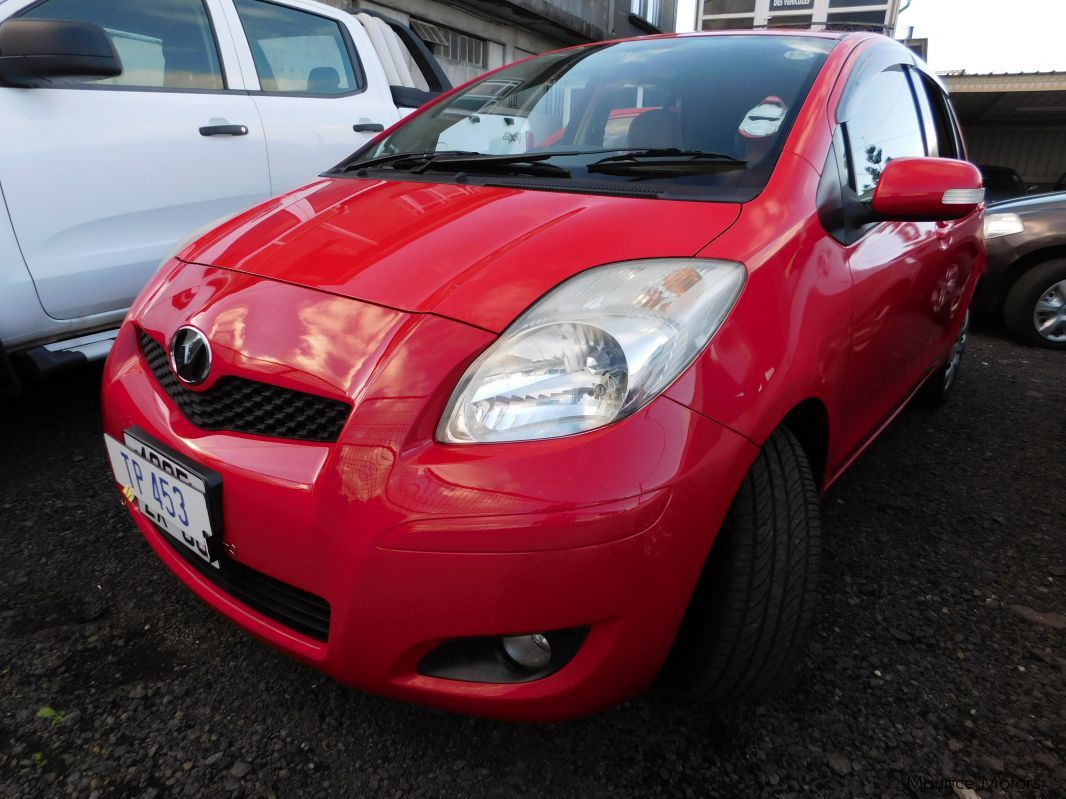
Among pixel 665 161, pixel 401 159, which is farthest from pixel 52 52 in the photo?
pixel 665 161

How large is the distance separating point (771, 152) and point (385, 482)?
3.45ft

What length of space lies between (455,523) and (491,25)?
43.8 feet

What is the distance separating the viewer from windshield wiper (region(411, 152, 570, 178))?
1.67m

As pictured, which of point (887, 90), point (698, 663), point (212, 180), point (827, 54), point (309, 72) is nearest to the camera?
point (698, 663)

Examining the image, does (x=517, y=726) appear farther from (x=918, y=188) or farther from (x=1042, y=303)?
(x=1042, y=303)

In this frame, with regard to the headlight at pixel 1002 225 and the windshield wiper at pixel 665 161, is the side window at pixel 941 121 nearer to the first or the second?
the windshield wiper at pixel 665 161

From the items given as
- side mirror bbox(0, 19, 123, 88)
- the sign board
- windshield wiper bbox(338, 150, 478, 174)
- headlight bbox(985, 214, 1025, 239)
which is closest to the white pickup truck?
side mirror bbox(0, 19, 123, 88)

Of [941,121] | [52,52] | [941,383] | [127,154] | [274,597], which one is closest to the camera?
[274,597]

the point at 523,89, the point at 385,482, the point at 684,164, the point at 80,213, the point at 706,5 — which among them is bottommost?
the point at 385,482

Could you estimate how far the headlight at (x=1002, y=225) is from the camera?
15.3 ft

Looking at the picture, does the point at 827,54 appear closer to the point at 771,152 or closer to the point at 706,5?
the point at 771,152

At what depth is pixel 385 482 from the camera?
1.05 metres

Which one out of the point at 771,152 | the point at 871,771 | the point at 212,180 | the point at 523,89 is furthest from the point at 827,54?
the point at 212,180

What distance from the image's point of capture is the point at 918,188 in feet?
5.11
